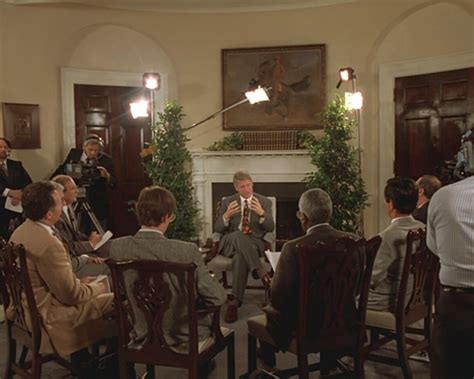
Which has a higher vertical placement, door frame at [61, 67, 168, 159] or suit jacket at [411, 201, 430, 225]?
door frame at [61, 67, 168, 159]

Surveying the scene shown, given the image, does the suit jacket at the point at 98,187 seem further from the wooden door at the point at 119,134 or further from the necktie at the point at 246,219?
the necktie at the point at 246,219

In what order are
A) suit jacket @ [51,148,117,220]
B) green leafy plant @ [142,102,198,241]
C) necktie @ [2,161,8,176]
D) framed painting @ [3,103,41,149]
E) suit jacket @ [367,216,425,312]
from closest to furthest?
suit jacket @ [367,216,425,312] → necktie @ [2,161,8,176] → suit jacket @ [51,148,117,220] → framed painting @ [3,103,41,149] → green leafy plant @ [142,102,198,241]

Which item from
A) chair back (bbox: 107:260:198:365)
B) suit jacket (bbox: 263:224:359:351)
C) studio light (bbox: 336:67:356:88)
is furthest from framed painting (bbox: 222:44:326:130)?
chair back (bbox: 107:260:198:365)

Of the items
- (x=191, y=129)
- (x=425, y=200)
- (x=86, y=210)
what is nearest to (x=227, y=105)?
(x=191, y=129)

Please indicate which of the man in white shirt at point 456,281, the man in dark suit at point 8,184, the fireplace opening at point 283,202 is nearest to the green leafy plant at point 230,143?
the fireplace opening at point 283,202

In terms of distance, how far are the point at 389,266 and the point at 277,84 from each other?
14.0ft

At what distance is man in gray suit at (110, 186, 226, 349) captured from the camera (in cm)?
230

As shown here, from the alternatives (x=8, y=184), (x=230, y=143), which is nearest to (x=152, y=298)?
(x=8, y=184)

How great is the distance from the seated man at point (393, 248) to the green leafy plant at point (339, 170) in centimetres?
299

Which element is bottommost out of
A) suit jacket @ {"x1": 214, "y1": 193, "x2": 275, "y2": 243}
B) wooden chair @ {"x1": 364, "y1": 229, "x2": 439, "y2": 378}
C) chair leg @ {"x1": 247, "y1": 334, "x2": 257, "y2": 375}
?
chair leg @ {"x1": 247, "y1": 334, "x2": 257, "y2": 375}

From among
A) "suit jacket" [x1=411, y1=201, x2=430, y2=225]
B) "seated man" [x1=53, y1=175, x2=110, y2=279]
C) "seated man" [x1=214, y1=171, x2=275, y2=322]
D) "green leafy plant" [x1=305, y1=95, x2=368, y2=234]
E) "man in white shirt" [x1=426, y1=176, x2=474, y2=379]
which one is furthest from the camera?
"green leafy plant" [x1=305, y1=95, x2=368, y2=234]

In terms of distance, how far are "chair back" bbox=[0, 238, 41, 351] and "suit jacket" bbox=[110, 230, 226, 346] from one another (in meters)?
0.39

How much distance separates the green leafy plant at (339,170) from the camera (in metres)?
5.91

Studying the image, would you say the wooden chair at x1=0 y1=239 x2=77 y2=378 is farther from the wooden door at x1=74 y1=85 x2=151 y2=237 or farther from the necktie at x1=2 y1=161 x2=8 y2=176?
the wooden door at x1=74 y1=85 x2=151 y2=237
